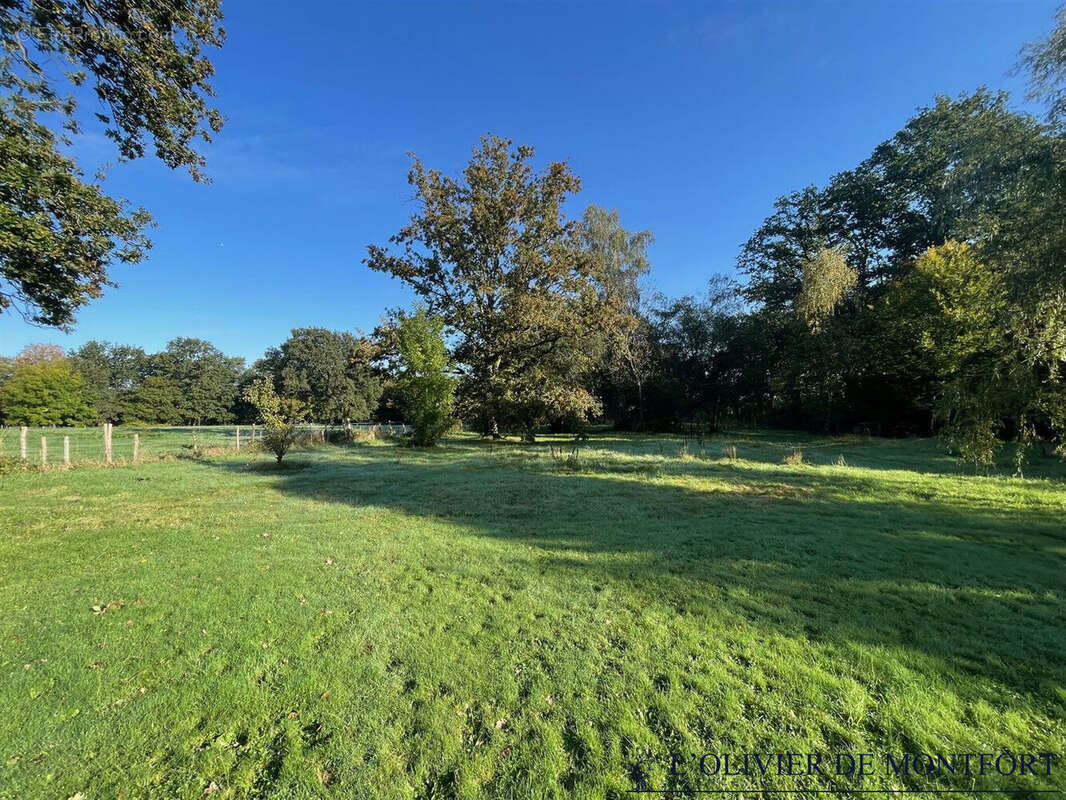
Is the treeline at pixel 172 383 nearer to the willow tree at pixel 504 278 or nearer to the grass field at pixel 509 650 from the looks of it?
the willow tree at pixel 504 278

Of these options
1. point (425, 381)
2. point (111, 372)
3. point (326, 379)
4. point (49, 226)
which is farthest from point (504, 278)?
point (111, 372)

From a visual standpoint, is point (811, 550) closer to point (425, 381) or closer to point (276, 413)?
A: point (276, 413)

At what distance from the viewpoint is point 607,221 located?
107 ft

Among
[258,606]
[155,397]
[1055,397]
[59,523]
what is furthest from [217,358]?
[1055,397]

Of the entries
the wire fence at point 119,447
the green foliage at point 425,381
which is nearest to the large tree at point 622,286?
the green foliage at point 425,381

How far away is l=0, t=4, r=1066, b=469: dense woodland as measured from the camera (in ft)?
26.9

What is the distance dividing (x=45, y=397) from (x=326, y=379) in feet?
101

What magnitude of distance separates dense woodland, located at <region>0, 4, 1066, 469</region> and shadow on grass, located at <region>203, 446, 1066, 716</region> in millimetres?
2920

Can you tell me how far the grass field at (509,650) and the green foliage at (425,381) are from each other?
46.4 ft

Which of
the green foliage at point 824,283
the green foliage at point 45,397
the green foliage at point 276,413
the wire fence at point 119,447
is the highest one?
the green foliage at point 824,283

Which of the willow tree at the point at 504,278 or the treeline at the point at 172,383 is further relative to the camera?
the treeline at the point at 172,383

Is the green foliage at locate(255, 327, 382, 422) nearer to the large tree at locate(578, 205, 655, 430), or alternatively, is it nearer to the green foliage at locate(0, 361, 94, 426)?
the green foliage at locate(0, 361, 94, 426)

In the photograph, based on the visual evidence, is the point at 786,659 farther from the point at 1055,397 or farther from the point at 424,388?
the point at 424,388

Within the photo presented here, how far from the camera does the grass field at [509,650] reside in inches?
93.7
